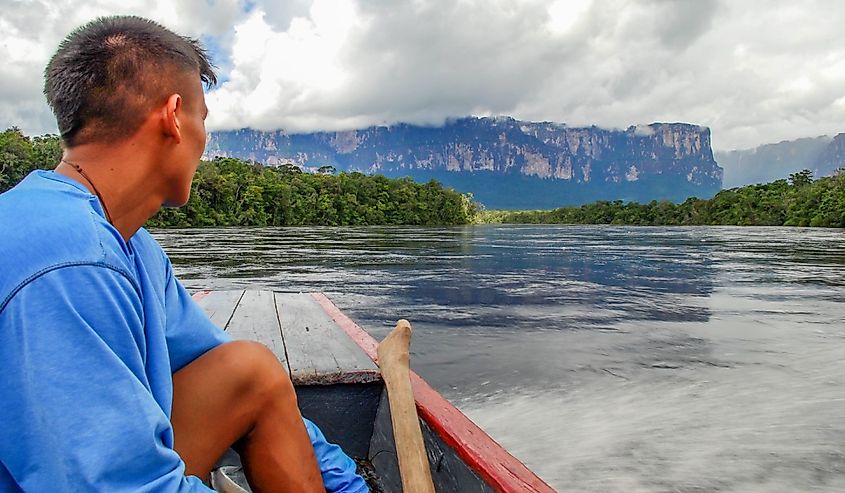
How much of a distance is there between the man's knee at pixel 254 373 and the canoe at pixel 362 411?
0.34m

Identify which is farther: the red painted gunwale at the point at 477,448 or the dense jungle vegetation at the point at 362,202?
the dense jungle vegetation at the point at 362,202

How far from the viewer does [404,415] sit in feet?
6.45

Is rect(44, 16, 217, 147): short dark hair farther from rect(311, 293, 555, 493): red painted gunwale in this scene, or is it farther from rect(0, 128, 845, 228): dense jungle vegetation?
rect(0, 128, 845, 228): dense jungle vegetation

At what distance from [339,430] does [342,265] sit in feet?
40.8

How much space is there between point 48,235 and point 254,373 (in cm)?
70

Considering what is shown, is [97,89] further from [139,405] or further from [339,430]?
[339,430]

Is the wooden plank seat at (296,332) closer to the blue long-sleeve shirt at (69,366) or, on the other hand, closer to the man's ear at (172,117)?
the man's ear at (172,117)

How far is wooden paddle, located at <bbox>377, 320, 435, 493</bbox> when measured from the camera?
175 cm

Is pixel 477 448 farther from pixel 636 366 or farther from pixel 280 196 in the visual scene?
pixel 280 196

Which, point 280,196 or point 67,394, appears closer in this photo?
point 67,394

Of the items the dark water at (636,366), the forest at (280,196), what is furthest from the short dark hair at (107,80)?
the forest at (280,196)

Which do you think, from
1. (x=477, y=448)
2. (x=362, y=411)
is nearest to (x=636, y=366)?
(x=362, y=411)

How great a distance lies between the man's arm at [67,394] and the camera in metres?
0.81

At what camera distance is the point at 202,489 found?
3.20 feet
